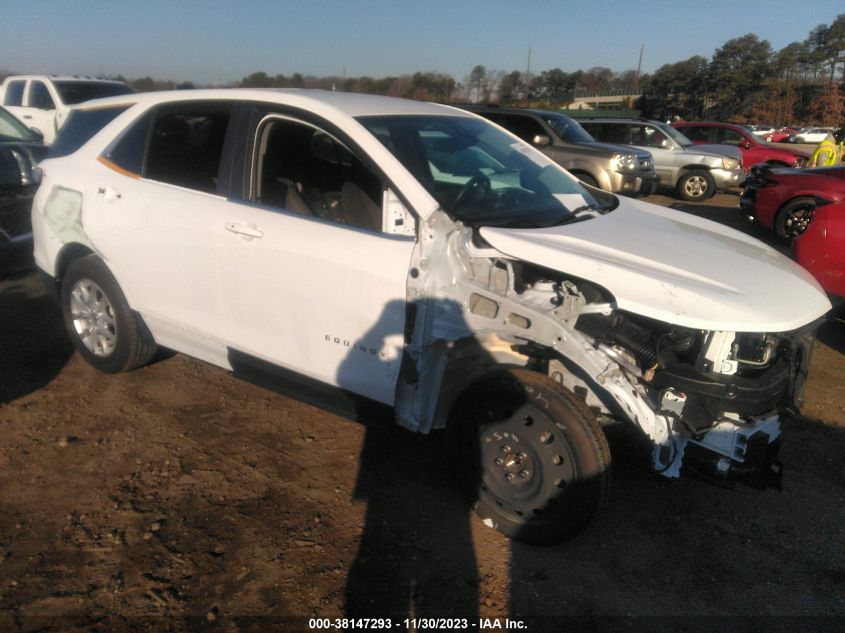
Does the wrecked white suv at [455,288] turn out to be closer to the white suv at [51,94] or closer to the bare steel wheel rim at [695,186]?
the white suv at [51,94]

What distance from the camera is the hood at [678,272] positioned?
2545 millimetres

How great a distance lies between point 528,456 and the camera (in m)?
2.80

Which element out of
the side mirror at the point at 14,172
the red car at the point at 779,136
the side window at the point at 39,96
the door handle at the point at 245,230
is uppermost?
the side window at the point at 39,96

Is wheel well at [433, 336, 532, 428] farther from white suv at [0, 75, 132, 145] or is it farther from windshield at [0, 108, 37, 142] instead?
white suv at [0, 75, 132, 145]

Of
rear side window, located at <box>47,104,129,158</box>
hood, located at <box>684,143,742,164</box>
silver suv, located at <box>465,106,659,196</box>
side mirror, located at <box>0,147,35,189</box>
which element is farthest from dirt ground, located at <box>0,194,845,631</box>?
hood, located at <box>684,143,742,164</box>

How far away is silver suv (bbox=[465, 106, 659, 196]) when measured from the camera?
10.9 meters

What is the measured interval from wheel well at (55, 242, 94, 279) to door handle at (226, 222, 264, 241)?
1.32 meters

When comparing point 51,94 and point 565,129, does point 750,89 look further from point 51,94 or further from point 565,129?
point 51,94

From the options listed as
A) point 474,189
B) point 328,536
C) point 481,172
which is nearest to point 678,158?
point 481,172

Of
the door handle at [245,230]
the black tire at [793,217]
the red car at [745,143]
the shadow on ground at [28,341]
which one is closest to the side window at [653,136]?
the red car at [745,143]

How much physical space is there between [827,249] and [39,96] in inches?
536

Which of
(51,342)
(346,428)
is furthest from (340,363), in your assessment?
(51,342)

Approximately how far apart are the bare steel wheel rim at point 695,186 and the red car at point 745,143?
83.7 inches

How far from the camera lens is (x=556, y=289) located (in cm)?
293
